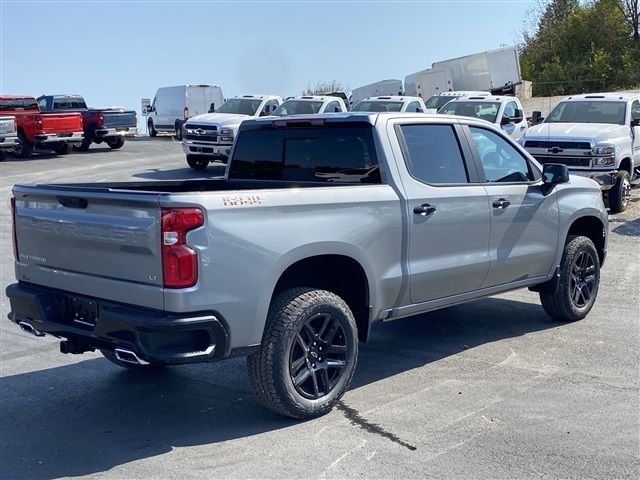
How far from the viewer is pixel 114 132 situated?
2991cm

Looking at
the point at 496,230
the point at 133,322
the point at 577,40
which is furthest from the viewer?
the point at 577,40

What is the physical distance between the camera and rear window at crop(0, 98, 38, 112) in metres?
26.7

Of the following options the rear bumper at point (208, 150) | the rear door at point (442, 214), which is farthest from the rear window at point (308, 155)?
the rear bumper at point (208, 150)

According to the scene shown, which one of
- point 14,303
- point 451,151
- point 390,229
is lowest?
point 14,303

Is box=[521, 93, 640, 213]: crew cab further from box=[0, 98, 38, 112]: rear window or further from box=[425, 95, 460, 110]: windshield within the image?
box=[0, 98, 38, 112]: rear window

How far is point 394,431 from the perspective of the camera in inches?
202

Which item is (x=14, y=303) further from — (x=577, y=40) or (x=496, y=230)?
(x=577, y=40)

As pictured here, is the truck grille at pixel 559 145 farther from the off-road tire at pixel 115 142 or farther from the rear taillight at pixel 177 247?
the off-road tire at pixel 115 142

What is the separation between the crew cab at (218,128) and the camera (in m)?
21.4

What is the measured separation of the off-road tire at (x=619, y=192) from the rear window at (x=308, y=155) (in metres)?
9.45

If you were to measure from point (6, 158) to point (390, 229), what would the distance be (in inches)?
986

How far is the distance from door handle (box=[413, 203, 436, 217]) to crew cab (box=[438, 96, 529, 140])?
13.9 metres

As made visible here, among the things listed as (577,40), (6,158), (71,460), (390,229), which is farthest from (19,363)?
(577,40)

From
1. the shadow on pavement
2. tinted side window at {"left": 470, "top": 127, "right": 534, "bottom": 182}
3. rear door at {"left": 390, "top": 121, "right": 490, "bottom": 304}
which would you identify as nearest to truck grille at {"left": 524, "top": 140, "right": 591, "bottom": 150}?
the shadow on pavement
